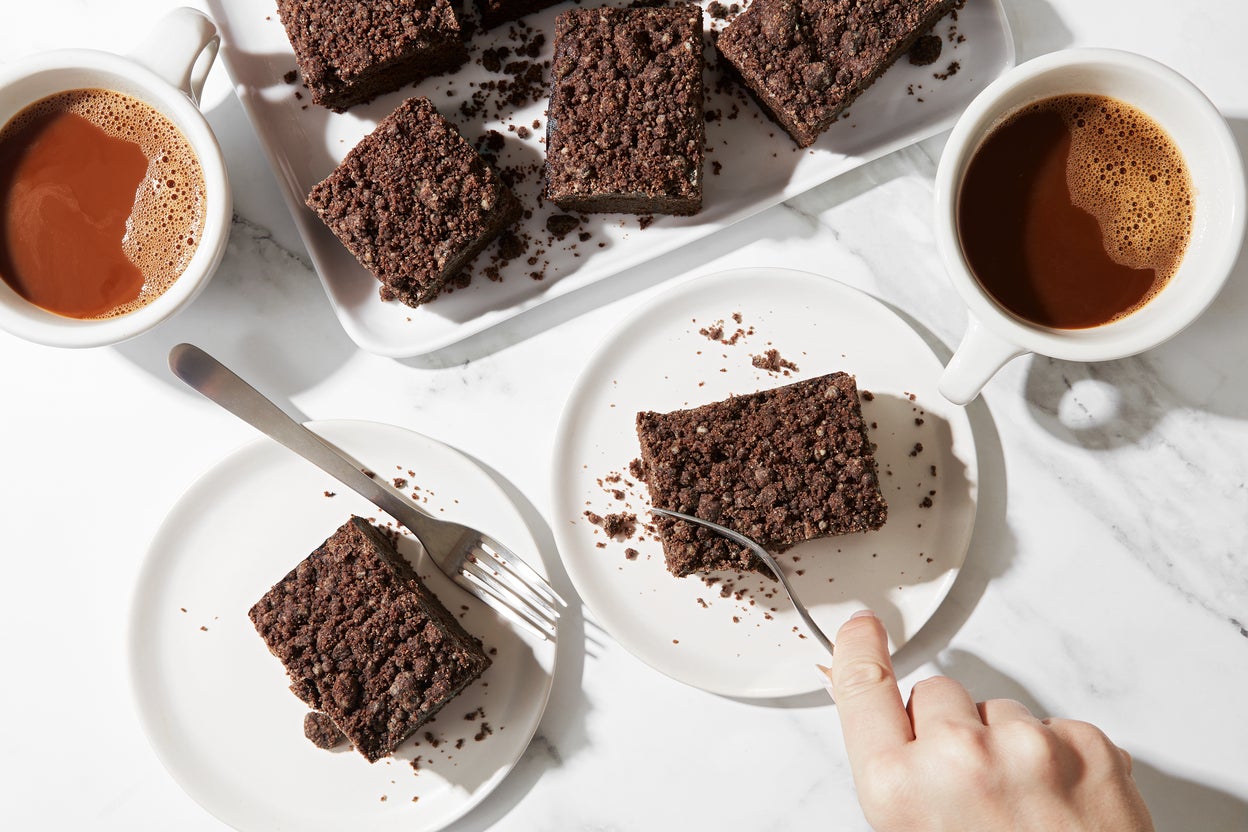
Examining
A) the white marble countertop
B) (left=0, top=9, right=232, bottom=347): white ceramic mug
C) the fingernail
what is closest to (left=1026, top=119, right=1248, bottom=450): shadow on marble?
the white marble countertop

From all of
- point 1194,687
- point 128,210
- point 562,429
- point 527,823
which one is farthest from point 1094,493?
point 128,210

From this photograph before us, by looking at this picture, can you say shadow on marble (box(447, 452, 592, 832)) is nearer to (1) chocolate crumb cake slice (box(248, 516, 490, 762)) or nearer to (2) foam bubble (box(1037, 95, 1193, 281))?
(1) chocolate crumb cake slice (box(248, 516, 490, 762))

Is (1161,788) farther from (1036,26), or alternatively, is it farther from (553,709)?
(1036,26)

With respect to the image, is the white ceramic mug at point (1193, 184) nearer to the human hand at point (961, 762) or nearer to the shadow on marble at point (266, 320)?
the human hand at point (961, 762)

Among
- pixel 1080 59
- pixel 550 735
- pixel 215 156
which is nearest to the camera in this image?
pixel 1080 59

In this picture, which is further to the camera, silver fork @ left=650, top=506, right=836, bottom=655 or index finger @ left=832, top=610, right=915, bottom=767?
silver fork @ left=650, top=506, right=836, bottom=655

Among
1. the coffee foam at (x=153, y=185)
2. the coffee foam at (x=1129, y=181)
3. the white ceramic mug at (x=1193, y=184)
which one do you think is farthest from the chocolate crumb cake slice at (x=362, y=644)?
the coffee foam at (x=1129, y=181)

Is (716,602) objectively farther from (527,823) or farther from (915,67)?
(915,67)
